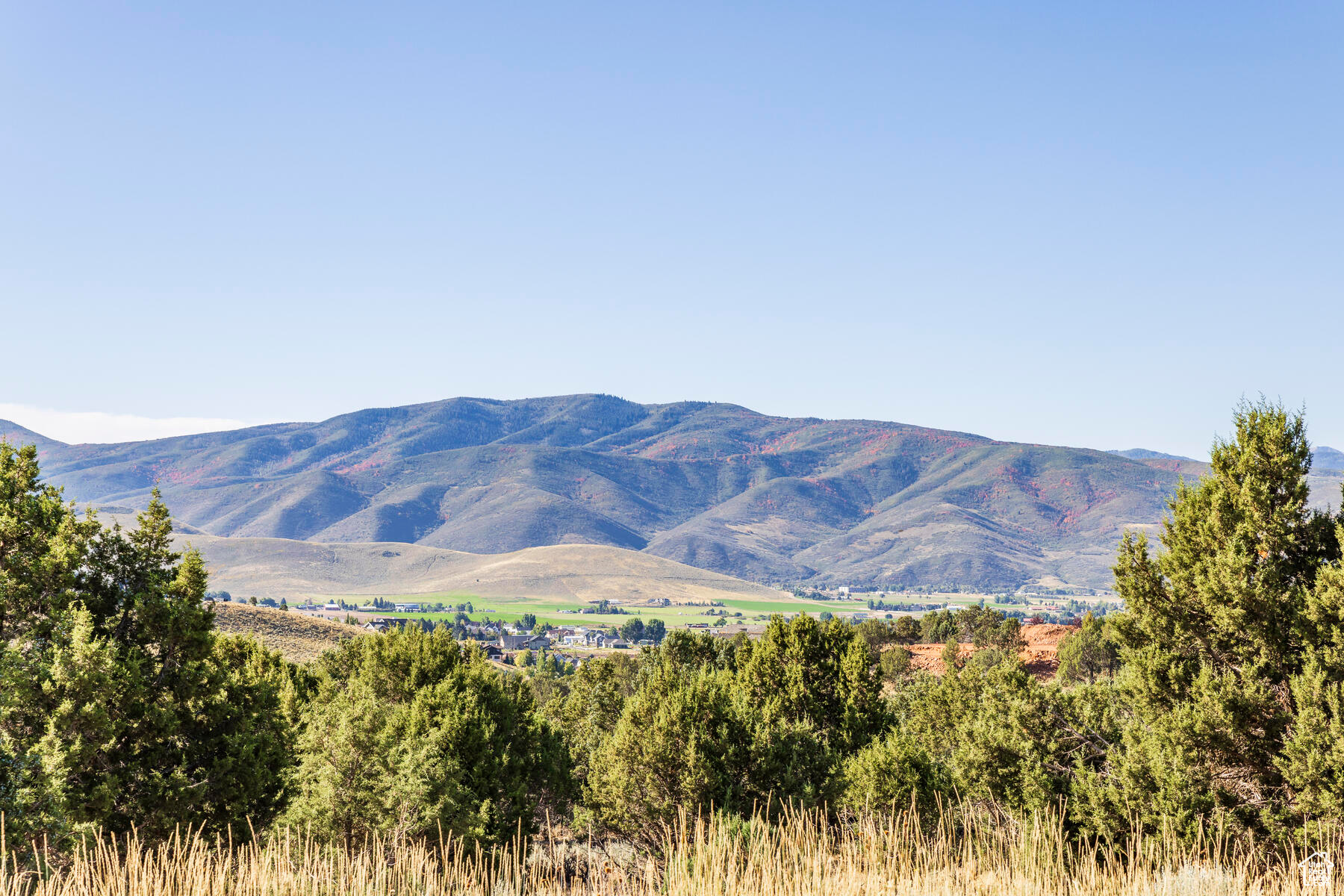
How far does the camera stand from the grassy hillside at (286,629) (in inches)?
3999

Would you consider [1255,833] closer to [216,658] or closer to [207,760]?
[207,760]

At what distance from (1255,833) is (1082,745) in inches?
262

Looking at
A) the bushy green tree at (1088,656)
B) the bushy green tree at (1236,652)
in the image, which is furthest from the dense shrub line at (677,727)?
the bushy green tree at (1088,656)

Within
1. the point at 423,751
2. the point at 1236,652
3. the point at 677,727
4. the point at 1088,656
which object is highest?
the point at 1236,652

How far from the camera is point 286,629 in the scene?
363 feet

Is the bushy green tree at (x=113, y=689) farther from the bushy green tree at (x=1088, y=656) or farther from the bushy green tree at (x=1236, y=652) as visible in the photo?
the bushy green tree at (x=1088, y=656)

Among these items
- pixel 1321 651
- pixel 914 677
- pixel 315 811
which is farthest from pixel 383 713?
pixel 914 677

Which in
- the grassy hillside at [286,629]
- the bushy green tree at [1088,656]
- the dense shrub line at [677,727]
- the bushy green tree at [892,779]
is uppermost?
the dense shrub line at [677,727]

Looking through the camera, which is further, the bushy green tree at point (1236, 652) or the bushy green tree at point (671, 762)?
the bushy green tree at point (671, 762)

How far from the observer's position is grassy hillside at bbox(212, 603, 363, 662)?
10156cm

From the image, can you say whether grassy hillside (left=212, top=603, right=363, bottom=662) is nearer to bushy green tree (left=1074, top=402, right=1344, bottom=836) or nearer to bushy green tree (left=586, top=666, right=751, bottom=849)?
bushy green tree (left=586, top=666, right=751, bottom=849)

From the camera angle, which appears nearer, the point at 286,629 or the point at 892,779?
the point at 892,779

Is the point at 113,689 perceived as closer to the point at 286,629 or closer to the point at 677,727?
the point at 677,727

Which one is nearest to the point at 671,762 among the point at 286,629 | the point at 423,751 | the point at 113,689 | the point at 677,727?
the point at 677,727
